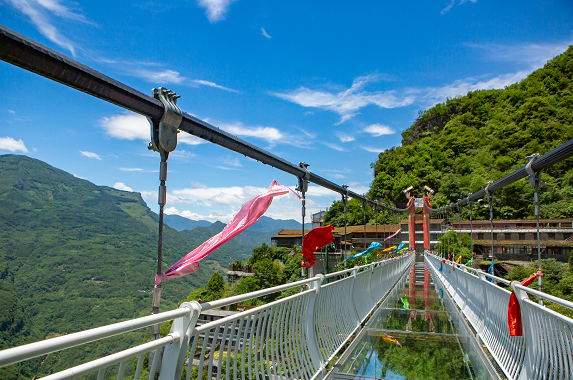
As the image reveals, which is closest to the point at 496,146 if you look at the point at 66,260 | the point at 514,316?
the point at 514,316

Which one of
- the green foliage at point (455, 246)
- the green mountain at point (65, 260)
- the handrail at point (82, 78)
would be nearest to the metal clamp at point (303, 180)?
the handrail at point (82, 78)

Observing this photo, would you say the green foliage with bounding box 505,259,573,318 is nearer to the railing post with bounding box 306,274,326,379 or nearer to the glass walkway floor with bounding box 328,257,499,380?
the glass walkway floor with bounding box 328,257,499,380

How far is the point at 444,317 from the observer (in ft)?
21.5

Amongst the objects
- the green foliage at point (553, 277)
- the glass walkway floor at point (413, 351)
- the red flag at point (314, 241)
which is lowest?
the green foliage at point (553, 277)

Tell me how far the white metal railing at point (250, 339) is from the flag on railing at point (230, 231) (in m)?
0.56

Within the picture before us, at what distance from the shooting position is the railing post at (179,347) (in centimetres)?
165

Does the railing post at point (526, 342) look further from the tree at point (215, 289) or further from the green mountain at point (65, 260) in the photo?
the tree at point (215, 289)

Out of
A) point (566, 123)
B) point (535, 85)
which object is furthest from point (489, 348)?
point (535, 85)

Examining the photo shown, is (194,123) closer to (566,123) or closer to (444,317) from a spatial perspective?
(444,317)

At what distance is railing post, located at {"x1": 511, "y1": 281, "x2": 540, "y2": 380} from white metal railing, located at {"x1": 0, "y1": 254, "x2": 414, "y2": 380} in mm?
1762

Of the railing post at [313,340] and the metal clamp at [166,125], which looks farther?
the railing post at [313,340]

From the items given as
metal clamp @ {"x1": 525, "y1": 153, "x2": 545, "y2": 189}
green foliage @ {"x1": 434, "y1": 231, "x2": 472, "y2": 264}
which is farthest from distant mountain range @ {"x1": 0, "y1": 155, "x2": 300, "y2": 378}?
metal clamp @ {"x1": 525, "y1": 153, "x2": 545, "y2": 189}

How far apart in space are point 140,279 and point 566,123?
90.7m

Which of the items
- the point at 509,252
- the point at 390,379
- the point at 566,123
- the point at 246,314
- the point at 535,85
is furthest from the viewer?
the point at 535,85
